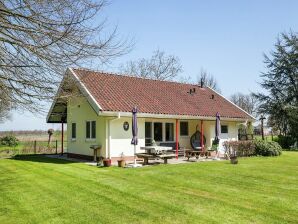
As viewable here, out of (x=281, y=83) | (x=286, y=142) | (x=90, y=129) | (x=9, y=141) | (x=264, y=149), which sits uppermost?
(x=281, y=83)

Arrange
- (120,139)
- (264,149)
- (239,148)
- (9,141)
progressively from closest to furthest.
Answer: (120,139)
(239,148)
(264,149)
(9,141)

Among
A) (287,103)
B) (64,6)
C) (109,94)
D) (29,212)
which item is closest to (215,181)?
(29,212)

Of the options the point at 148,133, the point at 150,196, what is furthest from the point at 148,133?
the point at 150,196

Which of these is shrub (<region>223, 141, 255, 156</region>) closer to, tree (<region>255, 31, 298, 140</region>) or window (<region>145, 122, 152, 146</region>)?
window (<region>145, 122, 152, 146</region>)

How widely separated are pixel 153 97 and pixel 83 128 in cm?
499

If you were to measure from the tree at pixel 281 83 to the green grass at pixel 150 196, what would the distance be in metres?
26.6

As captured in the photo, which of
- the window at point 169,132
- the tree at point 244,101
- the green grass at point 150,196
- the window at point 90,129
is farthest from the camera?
the tree at point 244,101

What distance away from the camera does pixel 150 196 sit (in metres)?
9.84

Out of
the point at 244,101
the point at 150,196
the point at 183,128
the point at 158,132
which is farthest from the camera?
the point at 244,101

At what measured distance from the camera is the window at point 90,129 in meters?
20.7

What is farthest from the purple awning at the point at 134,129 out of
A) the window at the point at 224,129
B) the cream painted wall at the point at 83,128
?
the window at the point at 224,129

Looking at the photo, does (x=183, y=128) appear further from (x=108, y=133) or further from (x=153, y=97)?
(x=108, y=133)

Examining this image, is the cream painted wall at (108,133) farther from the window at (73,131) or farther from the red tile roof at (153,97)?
the red tile roof at (153,97)

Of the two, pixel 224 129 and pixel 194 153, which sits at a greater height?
pixel 224 129
